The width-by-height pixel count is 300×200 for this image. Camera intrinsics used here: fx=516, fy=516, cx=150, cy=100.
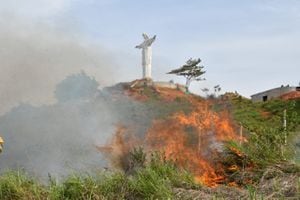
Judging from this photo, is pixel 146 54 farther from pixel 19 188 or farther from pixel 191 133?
pixel 19 188

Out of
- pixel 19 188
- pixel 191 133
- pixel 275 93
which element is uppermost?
pixel 275 93

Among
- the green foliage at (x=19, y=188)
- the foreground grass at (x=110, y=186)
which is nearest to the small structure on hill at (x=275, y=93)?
the foreground grass at (x=110, y=186)

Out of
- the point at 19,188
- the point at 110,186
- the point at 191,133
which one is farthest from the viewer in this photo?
the point at 191,133

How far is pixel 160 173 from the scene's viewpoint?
8.14 metres

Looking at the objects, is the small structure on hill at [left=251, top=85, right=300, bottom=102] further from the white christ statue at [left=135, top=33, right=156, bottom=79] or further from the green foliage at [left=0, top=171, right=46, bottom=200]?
the green foliage at [left=0, top=171, right=46, bottom=200]

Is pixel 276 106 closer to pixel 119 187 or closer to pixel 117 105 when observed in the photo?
pixel 117 105

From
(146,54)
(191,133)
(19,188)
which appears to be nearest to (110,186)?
(19,188)

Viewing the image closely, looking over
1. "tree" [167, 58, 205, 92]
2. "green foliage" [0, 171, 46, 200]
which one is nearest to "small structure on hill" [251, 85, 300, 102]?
"tree" [167, 58, 205, 92]

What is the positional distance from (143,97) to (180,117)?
22.3ft

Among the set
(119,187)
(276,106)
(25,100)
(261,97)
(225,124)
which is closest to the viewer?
(119,187)

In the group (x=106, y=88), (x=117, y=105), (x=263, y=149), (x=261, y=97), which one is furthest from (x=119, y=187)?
(x=261, y=97)

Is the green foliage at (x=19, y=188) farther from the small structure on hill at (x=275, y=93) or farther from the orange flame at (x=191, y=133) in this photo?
the small structure on hill at (x=275, y=93)

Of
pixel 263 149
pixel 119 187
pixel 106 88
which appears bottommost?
pixel 119 187

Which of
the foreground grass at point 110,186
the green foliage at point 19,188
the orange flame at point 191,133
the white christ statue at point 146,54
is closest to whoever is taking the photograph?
the foreground grass at point 110,186
